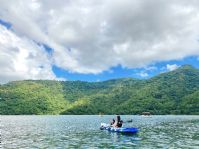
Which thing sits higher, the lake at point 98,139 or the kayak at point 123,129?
the kayak at point 123,129

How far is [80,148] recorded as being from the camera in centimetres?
5266

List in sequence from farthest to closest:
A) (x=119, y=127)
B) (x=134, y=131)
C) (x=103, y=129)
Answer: (x=103, y=129), (x=119, y=127), (x=134, y=131)

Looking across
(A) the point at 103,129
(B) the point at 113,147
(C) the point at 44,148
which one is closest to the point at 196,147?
(B) the point at 113,147

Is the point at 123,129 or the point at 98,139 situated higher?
the point at 123,129

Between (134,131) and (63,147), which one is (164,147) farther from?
(134,131)

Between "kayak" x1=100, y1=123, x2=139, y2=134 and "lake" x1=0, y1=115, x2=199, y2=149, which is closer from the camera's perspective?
"lake" x1=0, y1=115, x2=199, y2=149

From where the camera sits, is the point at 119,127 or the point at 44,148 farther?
the point at 119,127

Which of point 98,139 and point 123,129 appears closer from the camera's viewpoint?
point 98,139

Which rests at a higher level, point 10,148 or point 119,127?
point 119,127

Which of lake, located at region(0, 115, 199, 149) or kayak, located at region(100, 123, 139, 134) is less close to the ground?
kayak, located at region(100, 123, 139, 134)

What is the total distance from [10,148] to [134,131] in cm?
3503

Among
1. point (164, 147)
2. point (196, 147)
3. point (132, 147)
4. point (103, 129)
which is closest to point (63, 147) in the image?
point (132, 147)

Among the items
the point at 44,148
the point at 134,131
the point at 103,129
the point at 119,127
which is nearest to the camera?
the point at 44,148

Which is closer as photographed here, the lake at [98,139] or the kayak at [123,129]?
the lake at [98,139]
